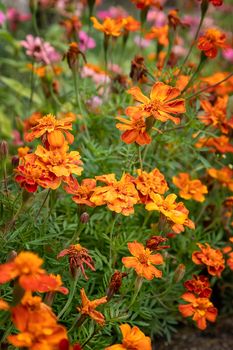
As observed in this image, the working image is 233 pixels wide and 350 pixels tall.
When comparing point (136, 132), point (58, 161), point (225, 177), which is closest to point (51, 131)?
point (58, 161)

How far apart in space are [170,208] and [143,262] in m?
0.14

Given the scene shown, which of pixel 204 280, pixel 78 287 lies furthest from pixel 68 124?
pixel 204 280

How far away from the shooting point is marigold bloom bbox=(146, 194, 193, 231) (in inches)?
48.8

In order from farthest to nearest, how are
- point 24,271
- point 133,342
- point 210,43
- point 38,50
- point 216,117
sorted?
point 38,50 → point 216,117 → point 210,43 → point 133,342 → point 24,271

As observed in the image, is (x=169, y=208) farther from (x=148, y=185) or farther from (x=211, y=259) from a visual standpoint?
(x=211, y=259)

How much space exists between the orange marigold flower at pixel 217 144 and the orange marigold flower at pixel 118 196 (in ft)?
1.62

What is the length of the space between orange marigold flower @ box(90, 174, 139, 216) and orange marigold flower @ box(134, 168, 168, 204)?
0.10 feet

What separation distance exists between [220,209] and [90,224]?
0.43m

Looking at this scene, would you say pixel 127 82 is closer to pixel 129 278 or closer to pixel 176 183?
pixel 176 183

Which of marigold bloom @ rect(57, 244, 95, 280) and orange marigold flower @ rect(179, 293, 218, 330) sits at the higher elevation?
marigold bloom @ rect(57, 244, 95, 280)

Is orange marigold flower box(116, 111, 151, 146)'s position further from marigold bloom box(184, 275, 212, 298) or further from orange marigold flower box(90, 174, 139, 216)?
marigold bloom box(184, 275, 212, 298)

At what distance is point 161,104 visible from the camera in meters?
1.29

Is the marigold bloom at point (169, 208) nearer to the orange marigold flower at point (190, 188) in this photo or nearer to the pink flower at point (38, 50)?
the orange marigold flower at point (190, 188)

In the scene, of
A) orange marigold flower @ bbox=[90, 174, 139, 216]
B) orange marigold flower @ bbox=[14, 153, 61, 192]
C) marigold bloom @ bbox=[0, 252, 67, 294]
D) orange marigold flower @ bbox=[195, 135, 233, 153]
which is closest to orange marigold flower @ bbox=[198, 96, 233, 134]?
orange marigold flower @ bbox=[195, 135, 233, 153]
